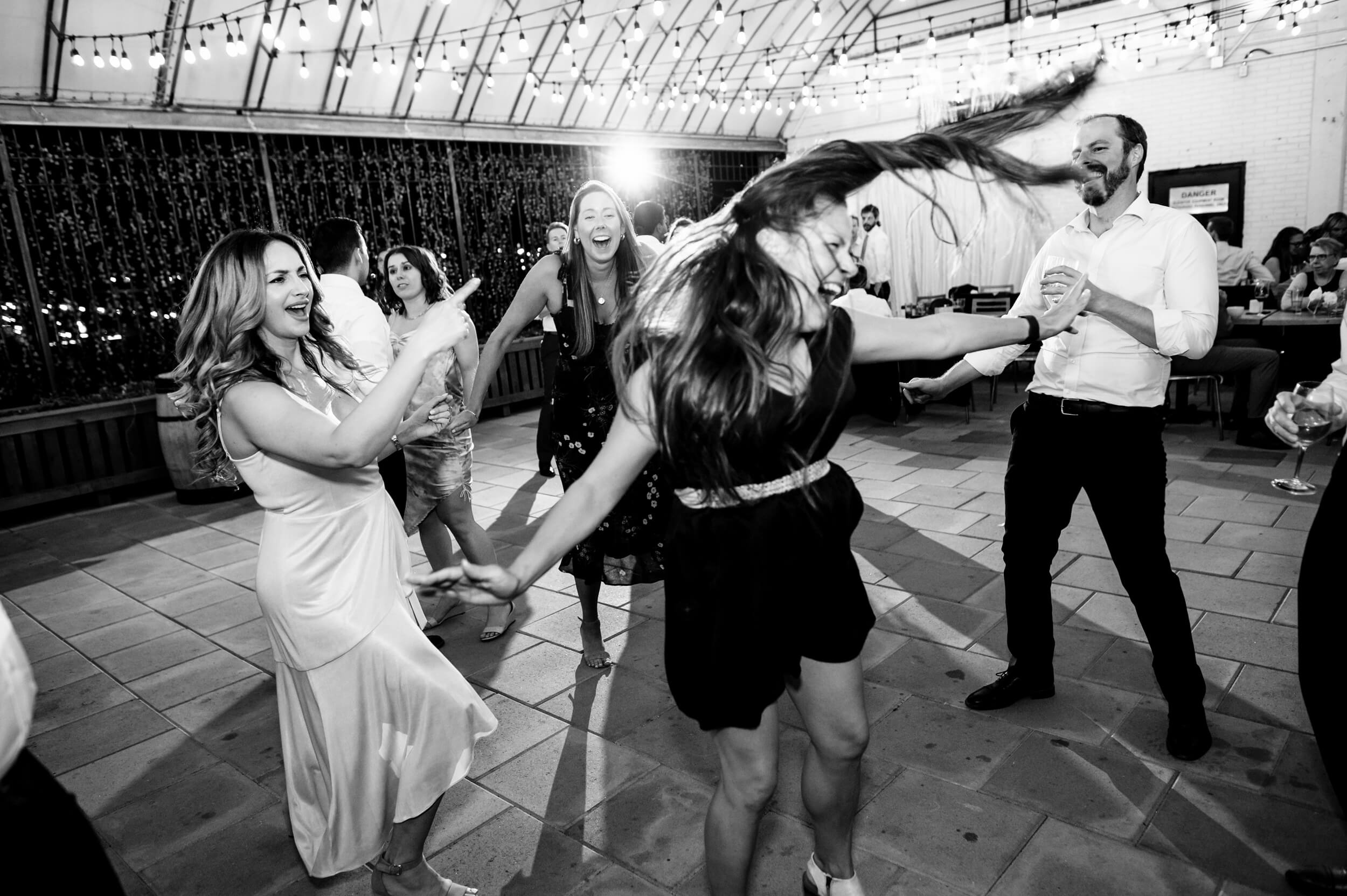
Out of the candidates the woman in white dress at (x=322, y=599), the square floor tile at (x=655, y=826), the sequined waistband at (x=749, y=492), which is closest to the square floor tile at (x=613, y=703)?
the square floor tile at (x=655, y=826)

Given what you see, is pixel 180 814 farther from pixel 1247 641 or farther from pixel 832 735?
pixel 1247 641

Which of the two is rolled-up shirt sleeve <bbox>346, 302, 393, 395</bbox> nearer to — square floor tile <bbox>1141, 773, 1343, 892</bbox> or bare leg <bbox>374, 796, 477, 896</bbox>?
bare leg <bbox>374, 796, 477, 896</bbox>

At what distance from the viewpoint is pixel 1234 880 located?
197cm

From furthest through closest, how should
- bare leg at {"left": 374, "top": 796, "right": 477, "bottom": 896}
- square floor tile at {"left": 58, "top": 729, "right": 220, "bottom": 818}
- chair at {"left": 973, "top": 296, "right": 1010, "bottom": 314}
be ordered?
chair at {"left": 973, "top": 296, "right": 1010, "bottom": 314} → square floor tile at {"left": 58, "top": 729, "right": 220, "bottom": 818} → bare leg at {"left": 374, "top": 796, "right": 477, "bottom": 896}

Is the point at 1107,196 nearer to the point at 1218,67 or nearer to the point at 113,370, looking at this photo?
the point at 113,370

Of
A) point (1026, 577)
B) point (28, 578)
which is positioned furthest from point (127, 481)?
point (1026, 577)

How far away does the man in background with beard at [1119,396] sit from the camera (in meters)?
2.46

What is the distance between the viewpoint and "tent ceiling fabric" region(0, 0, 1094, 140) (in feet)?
24.4

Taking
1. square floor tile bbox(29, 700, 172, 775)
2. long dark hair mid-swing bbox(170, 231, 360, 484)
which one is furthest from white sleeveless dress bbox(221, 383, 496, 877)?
square floor tile bbox(29, 700, 172, 775)

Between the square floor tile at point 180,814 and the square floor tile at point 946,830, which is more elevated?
the square floor tile at point 946,830

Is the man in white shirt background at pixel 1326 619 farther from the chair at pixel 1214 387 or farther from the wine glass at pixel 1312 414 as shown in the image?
the chair at pixel 1214 387

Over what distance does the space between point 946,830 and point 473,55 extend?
394 inches

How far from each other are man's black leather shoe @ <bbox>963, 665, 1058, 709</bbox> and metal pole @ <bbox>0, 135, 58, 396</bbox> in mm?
7815

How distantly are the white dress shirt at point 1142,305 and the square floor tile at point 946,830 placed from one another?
122cm
